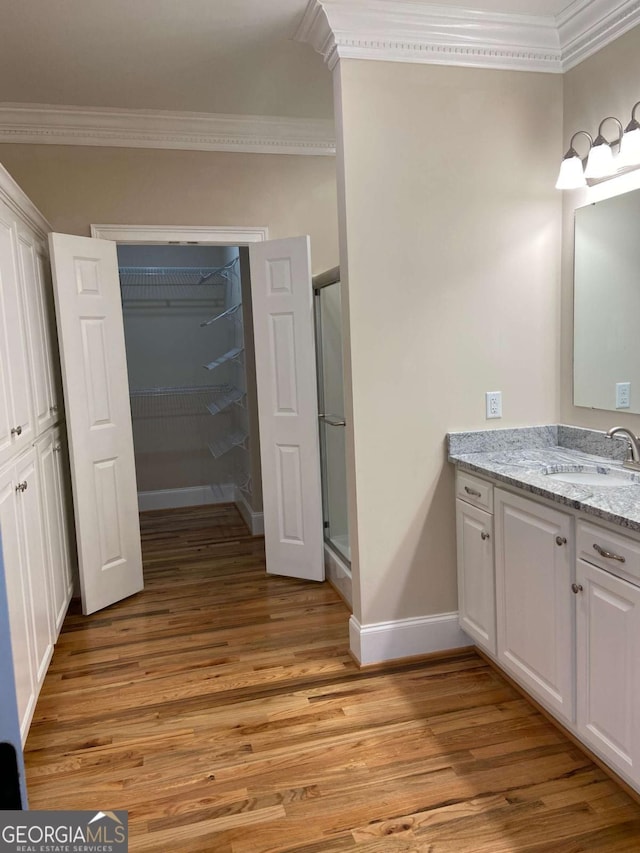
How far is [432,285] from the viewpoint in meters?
2.71

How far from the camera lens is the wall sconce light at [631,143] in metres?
2.24

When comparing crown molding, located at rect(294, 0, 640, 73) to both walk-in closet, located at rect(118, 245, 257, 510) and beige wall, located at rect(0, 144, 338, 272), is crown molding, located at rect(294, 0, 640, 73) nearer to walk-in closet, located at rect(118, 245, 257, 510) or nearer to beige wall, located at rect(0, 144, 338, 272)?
beige wall, located at rect(0, 144, 338, 272)

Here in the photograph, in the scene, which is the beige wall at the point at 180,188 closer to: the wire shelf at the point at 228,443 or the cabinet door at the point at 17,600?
the wire shelf at the point at 228,443

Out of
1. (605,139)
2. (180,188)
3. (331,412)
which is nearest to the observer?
(605,139)

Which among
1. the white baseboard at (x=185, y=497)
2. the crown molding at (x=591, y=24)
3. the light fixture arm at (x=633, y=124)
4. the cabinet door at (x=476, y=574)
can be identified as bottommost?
the white baseboard at (x=185, y=497)

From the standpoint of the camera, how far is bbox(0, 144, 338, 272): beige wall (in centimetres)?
348

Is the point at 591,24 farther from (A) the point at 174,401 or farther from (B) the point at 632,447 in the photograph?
(A) the point at 174,401

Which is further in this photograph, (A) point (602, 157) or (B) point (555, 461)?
(B) point (555, 461)

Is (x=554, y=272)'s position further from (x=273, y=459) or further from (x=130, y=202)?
(x=130, y=202)

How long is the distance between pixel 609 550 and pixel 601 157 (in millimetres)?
1486

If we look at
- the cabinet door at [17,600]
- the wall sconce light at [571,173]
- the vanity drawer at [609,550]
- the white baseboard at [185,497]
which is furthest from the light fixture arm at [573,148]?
the white baseboard at [185,497]

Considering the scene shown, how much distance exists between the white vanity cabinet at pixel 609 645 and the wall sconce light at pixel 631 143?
1348 mm

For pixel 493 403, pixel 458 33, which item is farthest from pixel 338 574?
pixel 458 33

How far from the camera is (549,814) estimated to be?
1881 mm
